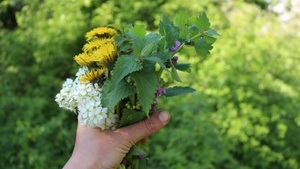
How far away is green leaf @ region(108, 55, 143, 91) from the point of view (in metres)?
1.27

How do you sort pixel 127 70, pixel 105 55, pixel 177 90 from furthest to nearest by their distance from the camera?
pixel 177 90 → pixel 105 55 → pixel 127 70

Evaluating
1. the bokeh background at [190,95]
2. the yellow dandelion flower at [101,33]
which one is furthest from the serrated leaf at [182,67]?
the bokeh background at [190,95]

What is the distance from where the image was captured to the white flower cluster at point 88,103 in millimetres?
1354

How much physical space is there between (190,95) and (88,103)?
8.28 ft

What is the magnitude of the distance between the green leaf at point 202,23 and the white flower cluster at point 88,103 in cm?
34

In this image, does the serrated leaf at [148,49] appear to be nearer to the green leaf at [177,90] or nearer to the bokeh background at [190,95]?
the green leaf at [177,90]

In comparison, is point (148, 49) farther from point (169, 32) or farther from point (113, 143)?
point (113, 143)

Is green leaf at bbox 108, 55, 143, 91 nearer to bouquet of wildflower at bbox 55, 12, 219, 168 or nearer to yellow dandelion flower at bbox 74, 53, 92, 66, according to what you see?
bouquet of wildflower at bbox 55, 12, 219, 168

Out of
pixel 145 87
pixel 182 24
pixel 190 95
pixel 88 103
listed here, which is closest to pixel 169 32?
pixel 182 24

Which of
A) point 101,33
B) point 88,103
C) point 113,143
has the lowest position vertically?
point 113,143

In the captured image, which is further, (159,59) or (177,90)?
(177,90)

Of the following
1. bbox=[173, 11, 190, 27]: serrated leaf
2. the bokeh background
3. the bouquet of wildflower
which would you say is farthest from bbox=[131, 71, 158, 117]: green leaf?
the bokeh background

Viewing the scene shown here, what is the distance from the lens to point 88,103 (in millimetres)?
1371

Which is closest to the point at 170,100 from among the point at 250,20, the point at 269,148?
the point at 269,148
